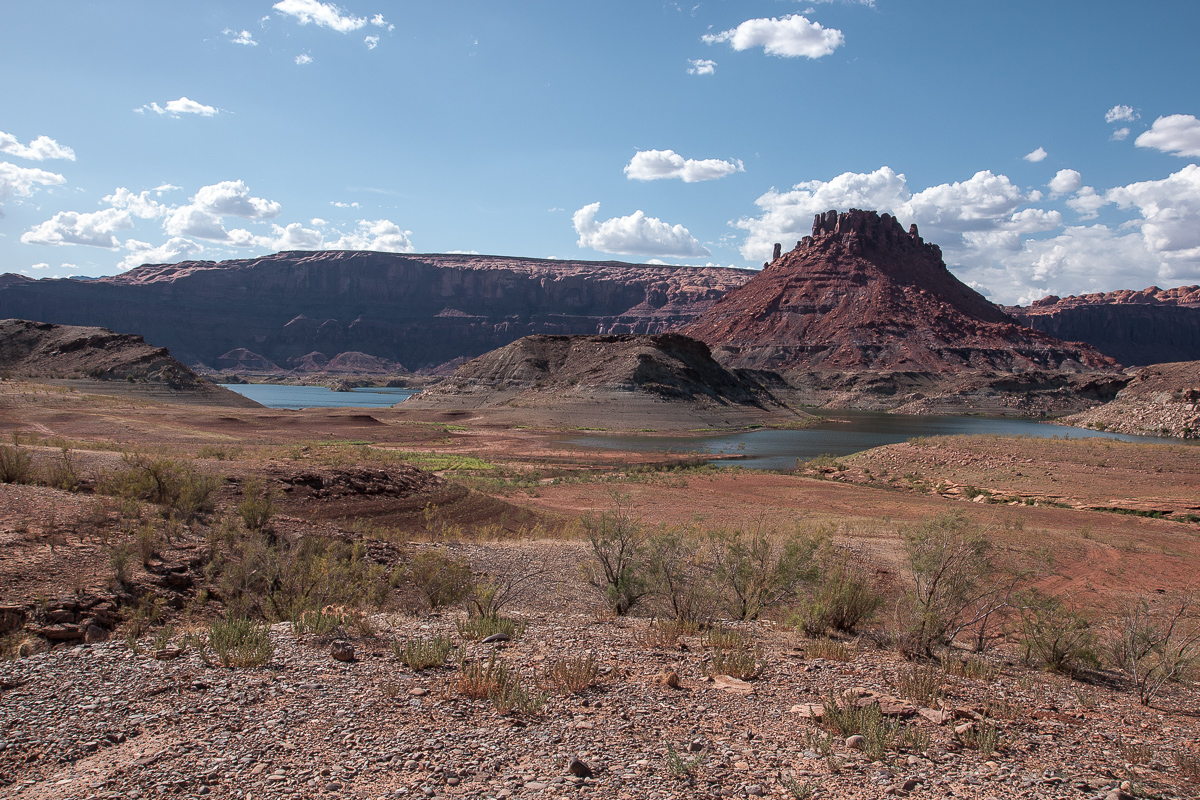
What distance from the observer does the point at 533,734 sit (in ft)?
15.6

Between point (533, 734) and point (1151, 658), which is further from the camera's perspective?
point (1151, 658)

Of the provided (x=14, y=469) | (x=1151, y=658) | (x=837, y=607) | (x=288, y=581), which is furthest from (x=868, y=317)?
(x=288, y=581)

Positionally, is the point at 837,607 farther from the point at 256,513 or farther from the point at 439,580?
the point at 256,513

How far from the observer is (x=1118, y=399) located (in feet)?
255

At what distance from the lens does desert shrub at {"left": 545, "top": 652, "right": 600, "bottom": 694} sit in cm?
557

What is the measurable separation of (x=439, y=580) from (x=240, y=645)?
12.0ft

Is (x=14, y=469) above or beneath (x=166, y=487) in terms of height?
above

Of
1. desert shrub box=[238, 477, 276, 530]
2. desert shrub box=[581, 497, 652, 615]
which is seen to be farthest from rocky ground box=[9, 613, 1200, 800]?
desert shrub box=[238, 477, 276, 530]

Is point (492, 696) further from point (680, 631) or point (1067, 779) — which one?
point (1067, 779)

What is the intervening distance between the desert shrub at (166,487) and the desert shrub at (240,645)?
6.17m

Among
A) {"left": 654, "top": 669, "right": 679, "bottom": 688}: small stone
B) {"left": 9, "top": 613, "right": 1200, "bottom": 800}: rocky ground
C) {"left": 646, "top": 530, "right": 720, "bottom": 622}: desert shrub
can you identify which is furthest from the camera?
{"left": 646, "top": 530, "right": 720, "bottom": 622}: desert shrub

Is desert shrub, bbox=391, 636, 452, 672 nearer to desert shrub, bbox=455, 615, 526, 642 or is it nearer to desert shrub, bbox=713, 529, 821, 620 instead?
desert shrub, bbox=455, 615, 526, 642

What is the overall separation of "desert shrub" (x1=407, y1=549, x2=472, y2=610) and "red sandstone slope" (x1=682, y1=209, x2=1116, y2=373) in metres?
133

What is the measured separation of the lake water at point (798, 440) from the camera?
46.2 metres
